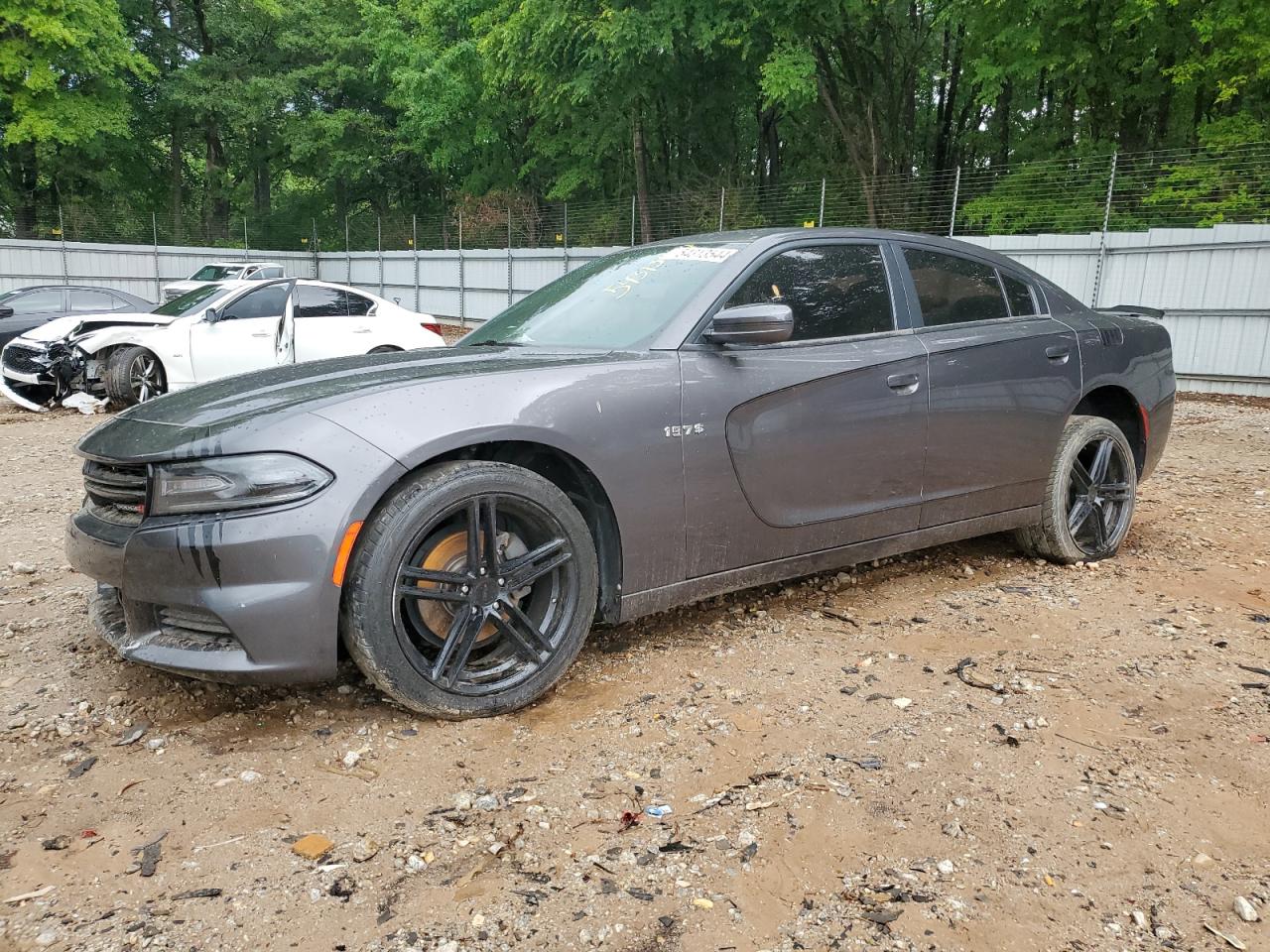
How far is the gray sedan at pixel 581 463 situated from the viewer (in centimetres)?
256

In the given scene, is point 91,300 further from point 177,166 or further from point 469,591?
point 177,166

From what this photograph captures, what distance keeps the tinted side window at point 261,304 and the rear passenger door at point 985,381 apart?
801 cm

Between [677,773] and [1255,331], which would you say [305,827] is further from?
[1255,331]

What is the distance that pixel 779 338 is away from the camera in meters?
3.16

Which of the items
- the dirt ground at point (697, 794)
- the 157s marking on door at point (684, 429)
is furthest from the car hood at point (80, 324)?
the 157s marking on door at point (684, 429)

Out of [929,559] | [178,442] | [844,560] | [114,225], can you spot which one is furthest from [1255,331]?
[114,225]

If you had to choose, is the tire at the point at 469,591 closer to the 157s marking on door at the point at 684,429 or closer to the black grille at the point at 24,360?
the 157s marking on door at the point at 684,429

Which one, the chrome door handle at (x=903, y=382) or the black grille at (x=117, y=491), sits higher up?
the chrome door handle at (x=903, y=382)

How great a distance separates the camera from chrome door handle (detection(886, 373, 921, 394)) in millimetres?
3682

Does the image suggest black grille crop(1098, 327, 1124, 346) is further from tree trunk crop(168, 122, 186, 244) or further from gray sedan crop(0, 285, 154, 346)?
tree trunk crop(168, 122, 186, 244)

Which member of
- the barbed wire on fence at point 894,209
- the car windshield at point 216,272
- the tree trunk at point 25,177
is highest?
the tree trunk at point 25,177

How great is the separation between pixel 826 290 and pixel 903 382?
19.2 inches

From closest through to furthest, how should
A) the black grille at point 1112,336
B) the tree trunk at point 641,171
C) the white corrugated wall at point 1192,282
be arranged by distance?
the black grille at point 1112,336, the white corrugated wall at point 1192,282, the tree trunk at point 641,171

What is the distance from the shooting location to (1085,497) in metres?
4.58
